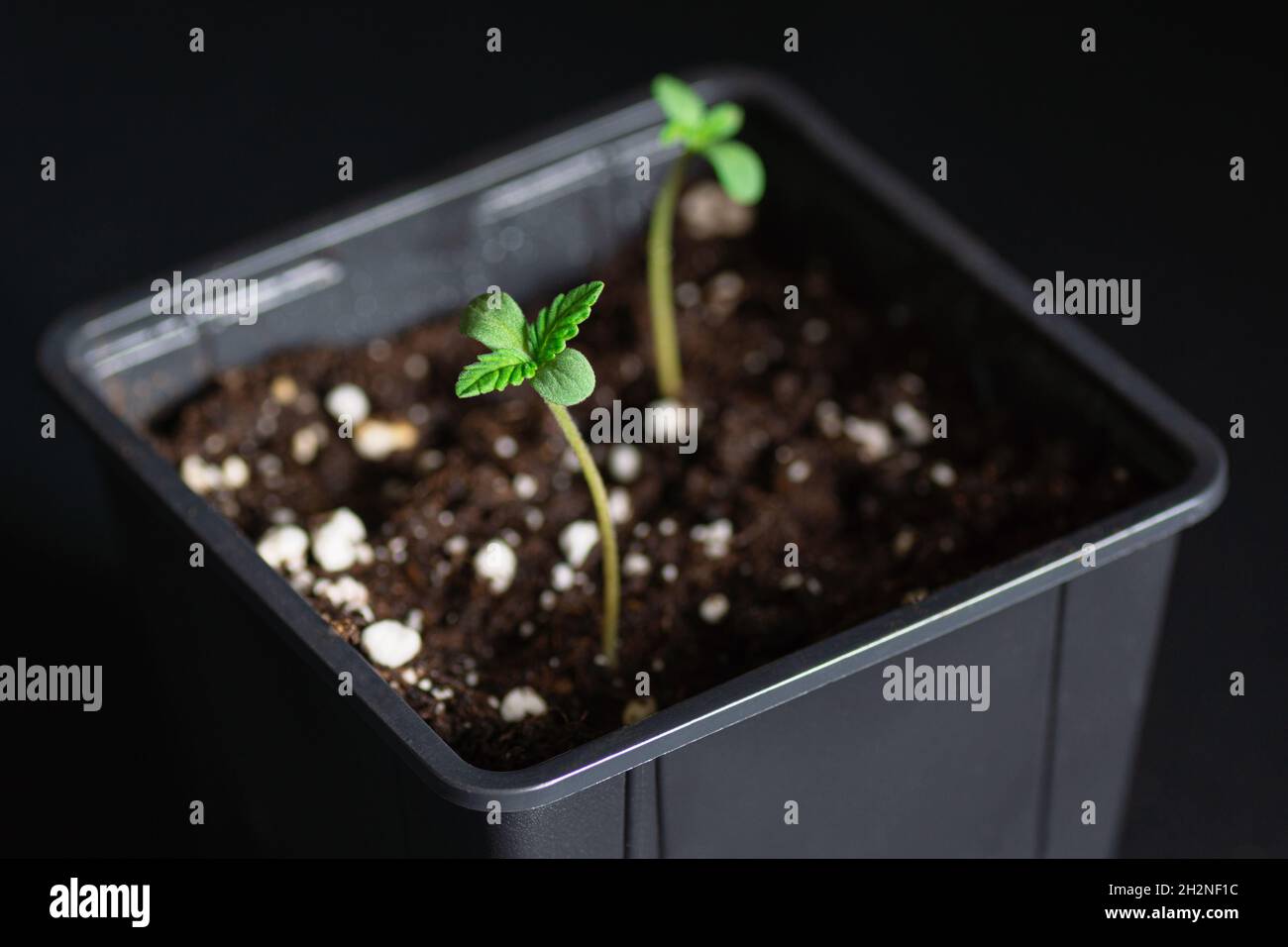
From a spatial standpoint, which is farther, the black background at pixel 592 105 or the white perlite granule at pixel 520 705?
the black background at pixel 592 105

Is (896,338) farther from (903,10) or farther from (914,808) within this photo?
(903,10)

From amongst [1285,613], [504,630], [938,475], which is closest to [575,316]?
[504,630]

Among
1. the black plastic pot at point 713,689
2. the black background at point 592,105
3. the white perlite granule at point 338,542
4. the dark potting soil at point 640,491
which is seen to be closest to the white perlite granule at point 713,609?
the dark potting soil at point 640,491

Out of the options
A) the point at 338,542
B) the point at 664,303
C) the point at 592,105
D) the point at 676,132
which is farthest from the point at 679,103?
the point at 592,105

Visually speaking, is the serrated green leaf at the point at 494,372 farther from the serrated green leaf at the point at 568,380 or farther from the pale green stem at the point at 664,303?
the pale green stem at the point at 664,303

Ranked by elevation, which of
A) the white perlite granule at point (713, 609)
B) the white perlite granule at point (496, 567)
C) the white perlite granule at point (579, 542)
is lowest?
the white perlite granule at point (713, 609)

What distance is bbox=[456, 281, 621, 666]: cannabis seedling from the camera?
1.30 m

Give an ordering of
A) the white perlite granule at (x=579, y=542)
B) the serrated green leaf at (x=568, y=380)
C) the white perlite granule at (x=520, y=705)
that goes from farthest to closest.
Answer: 1. the white perlite granule at (x=579, y=542)
2. the white perlite granule at (x=520, y=705)
3. the serrated green leaf at (x=568, y=380)

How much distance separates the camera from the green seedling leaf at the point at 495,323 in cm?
131

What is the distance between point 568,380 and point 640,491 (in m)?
0.29

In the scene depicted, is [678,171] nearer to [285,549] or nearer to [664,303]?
[664,303]

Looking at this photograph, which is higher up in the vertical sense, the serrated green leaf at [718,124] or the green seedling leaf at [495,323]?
the serrated green leaf at [718,124]

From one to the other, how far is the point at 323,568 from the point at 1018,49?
3.33 feet

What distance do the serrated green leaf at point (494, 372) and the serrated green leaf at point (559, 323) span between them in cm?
1
